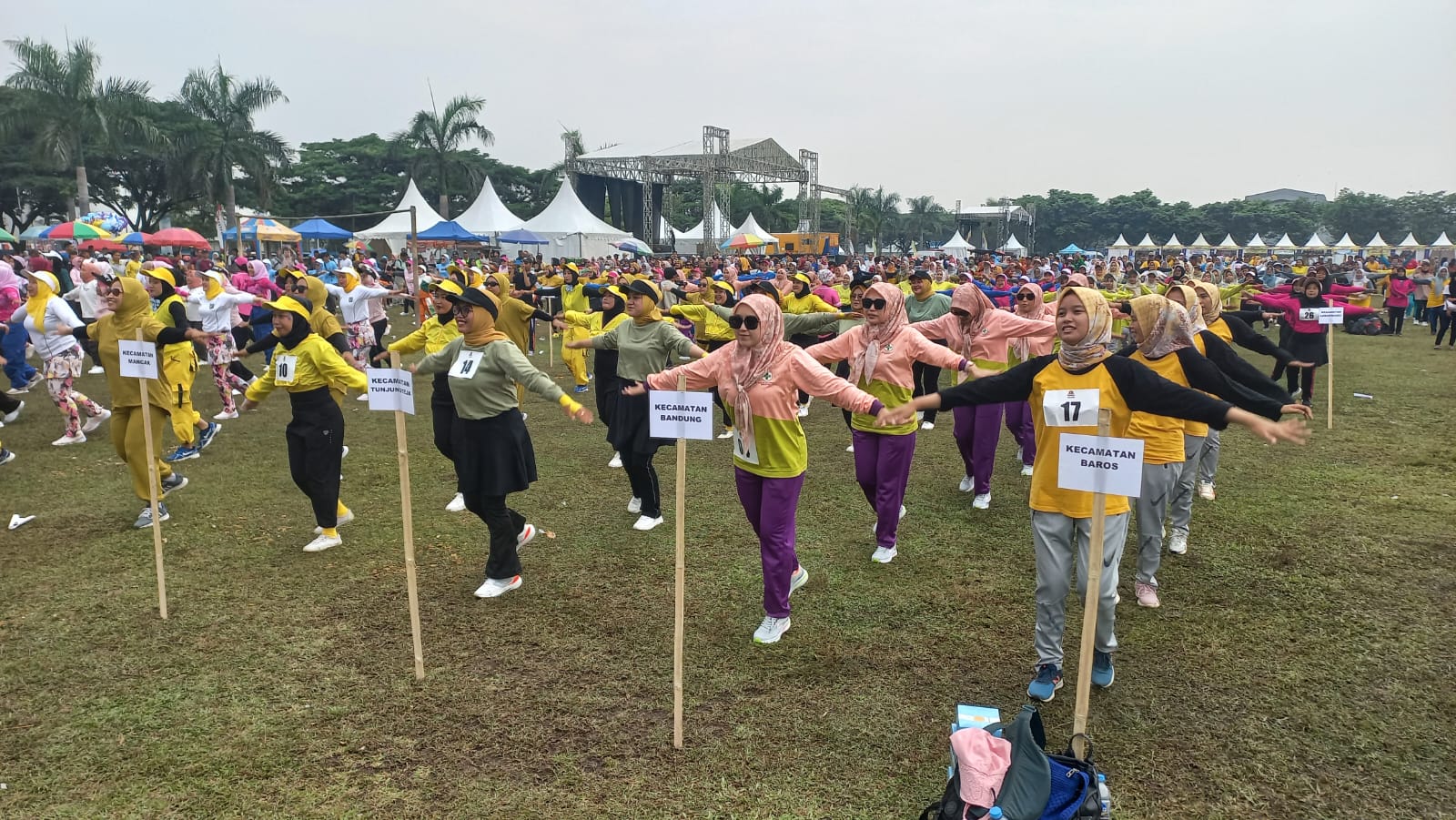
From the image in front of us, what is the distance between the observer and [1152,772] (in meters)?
3.54

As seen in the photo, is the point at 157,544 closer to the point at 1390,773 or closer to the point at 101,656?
the point at 101,656

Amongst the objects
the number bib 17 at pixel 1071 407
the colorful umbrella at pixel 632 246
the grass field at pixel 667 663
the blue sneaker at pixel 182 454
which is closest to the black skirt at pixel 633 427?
the grass field at pixel 667 663

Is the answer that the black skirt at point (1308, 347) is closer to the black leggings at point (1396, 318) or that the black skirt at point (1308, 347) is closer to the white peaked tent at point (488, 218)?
the black leggings at point (1396, 318)

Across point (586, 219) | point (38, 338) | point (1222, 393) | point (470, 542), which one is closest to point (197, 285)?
point (38, 338)

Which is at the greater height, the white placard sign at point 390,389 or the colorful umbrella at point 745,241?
the colorful umbrella at point 745,241

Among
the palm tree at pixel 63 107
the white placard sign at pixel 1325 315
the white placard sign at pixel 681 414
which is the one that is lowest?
the white placard sign at pixel 681 414

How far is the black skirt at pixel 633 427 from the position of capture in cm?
654

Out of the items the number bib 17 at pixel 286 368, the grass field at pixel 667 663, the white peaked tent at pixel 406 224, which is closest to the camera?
the grass field at pixel 667 663

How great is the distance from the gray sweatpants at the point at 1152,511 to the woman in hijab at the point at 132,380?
7.00 m

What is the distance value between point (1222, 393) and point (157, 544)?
5.97 metres

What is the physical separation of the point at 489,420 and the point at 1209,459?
248 inches

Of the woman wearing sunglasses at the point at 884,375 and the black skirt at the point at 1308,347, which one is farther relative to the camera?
the black skirt at the point at 1308,347

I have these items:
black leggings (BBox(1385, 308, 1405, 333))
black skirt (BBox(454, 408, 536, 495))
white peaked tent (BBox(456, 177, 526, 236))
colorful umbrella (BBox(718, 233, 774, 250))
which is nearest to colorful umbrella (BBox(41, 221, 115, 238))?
white peaked tent (BBox(456, 177, 526, 236))

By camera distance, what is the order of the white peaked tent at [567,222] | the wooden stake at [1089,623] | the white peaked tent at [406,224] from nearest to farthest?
the wooden stake at [1089,623]
the white peaked tent at [406,224]
the white peaked tent at [567,222]
